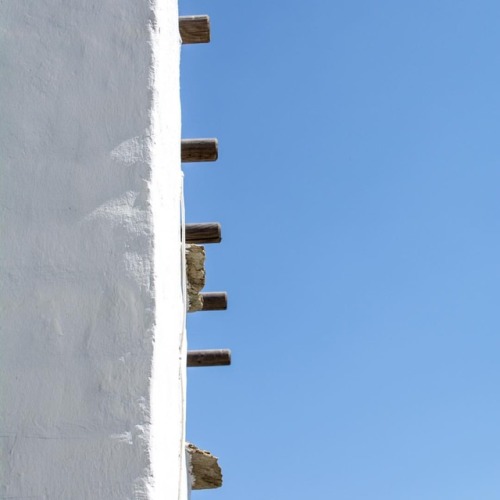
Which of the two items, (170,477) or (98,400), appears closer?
(98,400)

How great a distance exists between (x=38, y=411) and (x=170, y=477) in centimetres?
47

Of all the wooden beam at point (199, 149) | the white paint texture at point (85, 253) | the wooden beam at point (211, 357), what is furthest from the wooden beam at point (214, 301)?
the white paint texture at point (85, 253)

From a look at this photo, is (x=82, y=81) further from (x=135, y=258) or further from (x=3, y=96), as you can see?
(x=135, y=258)

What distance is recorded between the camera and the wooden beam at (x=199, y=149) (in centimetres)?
509

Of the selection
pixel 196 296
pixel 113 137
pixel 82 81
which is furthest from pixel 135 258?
pixel 196 296

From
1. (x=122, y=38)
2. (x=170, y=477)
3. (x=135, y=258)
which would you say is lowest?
(x=170, y=477)

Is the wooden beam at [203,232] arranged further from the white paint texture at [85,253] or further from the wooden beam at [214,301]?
the white paint texture at [85,253]

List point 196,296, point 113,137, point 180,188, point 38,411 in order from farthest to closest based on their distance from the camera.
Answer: point 196,296 < point 180,188 < point 113,137 < point 38,411

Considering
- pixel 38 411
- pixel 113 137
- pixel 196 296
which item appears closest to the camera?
pixel 38 411

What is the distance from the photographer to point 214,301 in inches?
222

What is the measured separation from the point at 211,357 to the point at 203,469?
87cm

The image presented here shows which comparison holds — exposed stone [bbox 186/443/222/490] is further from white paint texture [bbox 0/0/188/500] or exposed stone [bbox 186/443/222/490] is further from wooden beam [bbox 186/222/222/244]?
white paint texture [bbox 0/0/188/500]

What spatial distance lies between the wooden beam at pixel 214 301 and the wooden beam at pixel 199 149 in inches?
34.5

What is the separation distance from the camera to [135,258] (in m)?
2.40
